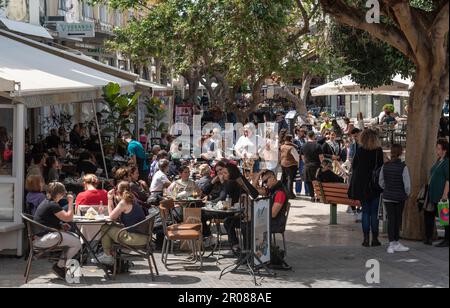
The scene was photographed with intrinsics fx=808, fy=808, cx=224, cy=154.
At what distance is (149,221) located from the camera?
32.0ft

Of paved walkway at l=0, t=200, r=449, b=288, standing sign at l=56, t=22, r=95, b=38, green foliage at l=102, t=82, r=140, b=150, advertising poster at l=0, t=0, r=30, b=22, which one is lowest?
paved walkway at l=0, t=200, r=449, b=288

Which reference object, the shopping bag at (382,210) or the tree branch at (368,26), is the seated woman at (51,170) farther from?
the shopping bag at (382,210)

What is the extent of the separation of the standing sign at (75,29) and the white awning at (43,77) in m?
9.59

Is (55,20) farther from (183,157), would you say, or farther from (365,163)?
(365,163)

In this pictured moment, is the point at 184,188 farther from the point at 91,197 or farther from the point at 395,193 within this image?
the point at 395,193

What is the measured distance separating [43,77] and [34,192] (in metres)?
2.47

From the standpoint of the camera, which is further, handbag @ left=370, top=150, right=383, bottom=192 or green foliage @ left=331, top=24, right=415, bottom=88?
green foliage @ left=331, top=24, right=415, bottom=88

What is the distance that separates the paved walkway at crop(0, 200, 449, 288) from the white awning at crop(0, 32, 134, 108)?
2298 millimetres

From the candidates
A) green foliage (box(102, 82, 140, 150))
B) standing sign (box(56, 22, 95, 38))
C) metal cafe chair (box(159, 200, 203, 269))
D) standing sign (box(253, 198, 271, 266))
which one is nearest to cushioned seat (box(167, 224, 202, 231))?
metal cafe chair (box(159, 200, 203, 269))

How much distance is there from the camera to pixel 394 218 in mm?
11336

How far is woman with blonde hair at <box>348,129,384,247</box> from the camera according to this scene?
11.8 meters

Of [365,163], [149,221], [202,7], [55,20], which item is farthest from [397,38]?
[55,20]

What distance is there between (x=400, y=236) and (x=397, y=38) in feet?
9.91

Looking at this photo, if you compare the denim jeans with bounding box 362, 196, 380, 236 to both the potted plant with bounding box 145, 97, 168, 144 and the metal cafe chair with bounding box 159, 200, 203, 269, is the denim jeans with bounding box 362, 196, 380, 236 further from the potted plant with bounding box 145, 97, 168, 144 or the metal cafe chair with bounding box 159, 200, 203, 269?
the potted plant with bounding box 145, 97, 168, 144
